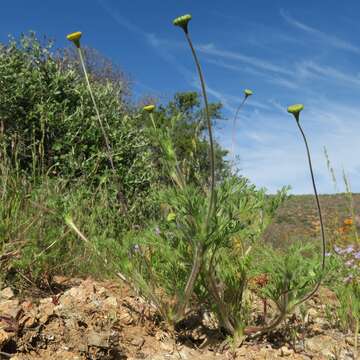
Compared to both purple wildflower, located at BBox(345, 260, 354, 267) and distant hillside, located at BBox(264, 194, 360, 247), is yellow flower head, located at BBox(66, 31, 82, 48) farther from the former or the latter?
distant hillside, located at BBox(264, 194, 360, 247)

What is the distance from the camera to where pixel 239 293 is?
9.03 feet

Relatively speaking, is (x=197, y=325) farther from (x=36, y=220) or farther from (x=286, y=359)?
(x=36, y=220)

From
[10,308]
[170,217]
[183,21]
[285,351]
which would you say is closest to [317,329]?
[285,351]

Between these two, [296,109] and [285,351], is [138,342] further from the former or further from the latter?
[296,109]

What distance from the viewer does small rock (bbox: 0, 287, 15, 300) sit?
10.0 feet

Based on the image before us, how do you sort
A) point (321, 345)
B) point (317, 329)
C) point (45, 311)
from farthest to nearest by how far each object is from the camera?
point (317, 329) → point (321, 345) → point (45, 311)

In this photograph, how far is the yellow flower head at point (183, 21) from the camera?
6.35ft

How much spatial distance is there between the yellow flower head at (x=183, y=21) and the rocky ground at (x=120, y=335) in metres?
1.59

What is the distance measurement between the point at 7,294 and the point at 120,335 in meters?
0.84

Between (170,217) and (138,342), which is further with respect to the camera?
(138,342)

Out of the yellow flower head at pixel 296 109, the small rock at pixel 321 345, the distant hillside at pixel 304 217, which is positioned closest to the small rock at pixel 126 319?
the small rock at pixel 321 345

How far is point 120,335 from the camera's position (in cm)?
277

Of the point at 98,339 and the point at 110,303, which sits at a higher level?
the point at 110,303

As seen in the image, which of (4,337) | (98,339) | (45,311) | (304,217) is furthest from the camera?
(304,217)
